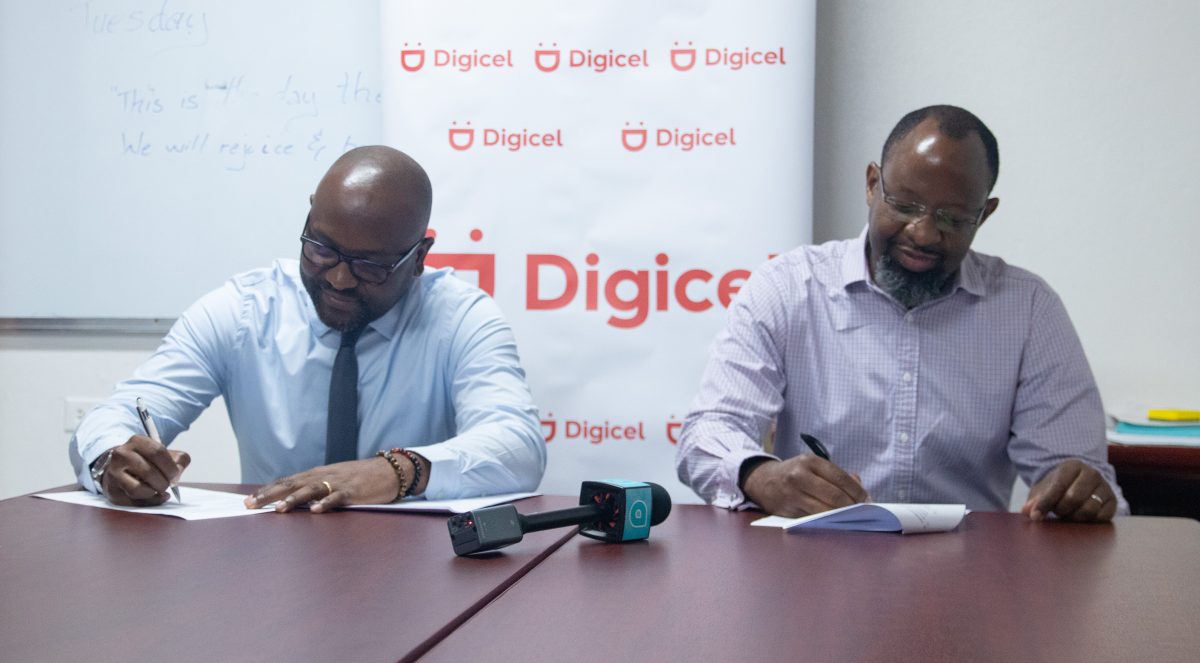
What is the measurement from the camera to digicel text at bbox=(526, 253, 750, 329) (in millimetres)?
2836

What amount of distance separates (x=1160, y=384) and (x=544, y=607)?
2.37 metres

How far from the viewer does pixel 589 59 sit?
2865 millimetres

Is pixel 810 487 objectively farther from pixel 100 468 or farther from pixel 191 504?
pixel 100 468

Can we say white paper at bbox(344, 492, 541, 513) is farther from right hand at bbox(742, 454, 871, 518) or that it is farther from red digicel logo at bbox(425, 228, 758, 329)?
red digicel logo at bbox(425, 228, 758, 329)

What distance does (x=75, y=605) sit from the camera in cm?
106

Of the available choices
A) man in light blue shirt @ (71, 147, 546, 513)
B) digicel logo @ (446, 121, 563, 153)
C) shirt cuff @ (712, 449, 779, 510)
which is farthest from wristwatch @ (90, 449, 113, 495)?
digicel logo @ (446, 121, 563, 153)

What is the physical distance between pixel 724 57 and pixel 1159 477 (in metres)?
1.44

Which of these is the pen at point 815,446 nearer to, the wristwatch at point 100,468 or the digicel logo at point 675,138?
the wristwatch at point 100,468

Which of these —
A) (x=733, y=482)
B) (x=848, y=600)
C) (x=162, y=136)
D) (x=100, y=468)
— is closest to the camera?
(x=848, y=600)

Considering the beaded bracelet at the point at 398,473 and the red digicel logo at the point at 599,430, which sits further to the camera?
the red digicel logo at the point at 599,430

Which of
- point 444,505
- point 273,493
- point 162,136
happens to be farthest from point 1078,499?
point 162,136

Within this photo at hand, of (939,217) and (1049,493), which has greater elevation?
(939,217)

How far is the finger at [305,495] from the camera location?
1.65 metres

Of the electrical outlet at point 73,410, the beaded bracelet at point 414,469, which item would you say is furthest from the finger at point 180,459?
the electrical outlet at point 73,410
